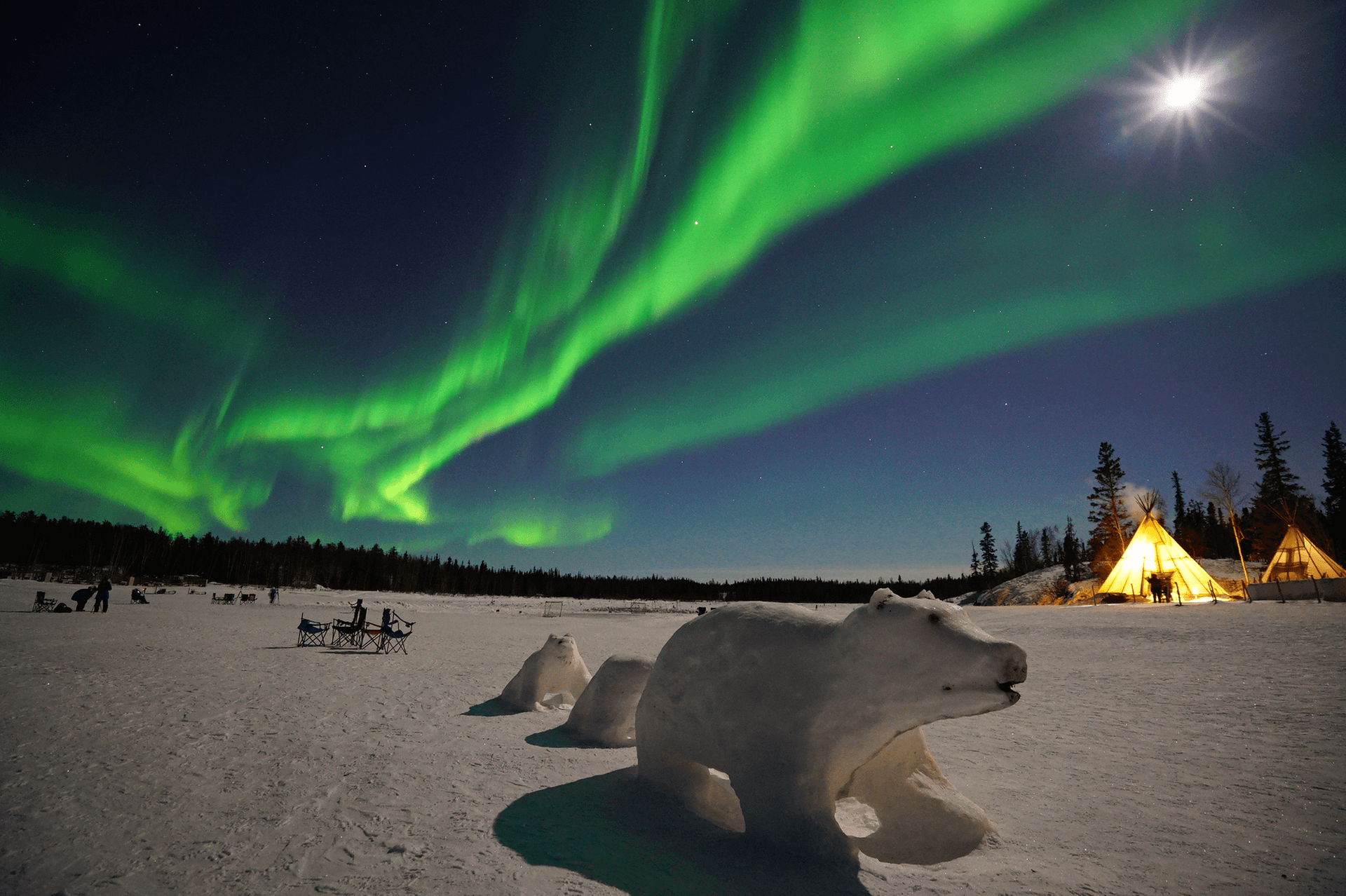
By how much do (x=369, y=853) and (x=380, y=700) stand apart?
681cm

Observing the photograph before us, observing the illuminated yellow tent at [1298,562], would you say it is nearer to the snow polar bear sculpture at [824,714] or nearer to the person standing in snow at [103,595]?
the snow polar bear sculpture at [824,714]

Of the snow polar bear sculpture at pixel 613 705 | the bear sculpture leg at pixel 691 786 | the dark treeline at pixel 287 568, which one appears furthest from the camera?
the dark treeline at pixel 287 568

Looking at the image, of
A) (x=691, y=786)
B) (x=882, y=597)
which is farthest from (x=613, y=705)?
(x=882, y=597)

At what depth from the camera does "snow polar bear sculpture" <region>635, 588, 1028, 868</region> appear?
165 inches

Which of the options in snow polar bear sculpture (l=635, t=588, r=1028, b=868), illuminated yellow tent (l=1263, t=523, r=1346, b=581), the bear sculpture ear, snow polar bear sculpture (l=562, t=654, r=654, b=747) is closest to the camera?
snow polar bear sculpture (l=635, t=588, r=1028, b=868)

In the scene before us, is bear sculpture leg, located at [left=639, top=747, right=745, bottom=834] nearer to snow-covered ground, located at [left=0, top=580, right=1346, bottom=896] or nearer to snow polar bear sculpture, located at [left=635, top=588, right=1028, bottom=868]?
snow polar bear sculpture, located at [left=635, top=588, right=1028, bottom=868]

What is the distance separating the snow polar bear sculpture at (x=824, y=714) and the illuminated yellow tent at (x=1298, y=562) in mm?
34290

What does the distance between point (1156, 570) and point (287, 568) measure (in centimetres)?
10550

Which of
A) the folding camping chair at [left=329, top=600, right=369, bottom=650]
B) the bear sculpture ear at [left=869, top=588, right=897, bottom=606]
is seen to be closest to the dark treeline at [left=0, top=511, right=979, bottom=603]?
the folding camping chair at [left=329, top=600, right=369, bottom=650]

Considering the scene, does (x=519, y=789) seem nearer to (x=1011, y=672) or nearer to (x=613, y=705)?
(x=613, y=705)

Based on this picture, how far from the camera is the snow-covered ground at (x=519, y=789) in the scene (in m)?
4.06

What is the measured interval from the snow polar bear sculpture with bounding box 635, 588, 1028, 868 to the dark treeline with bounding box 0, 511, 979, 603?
66544 mm

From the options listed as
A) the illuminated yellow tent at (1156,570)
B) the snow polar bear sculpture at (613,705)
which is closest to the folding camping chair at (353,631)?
the snow polar bear sculpture at (613,705)

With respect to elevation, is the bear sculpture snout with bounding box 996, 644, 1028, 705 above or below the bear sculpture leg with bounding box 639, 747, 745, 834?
above
